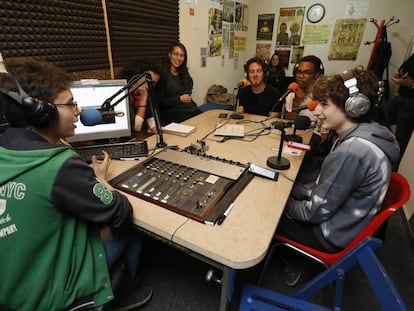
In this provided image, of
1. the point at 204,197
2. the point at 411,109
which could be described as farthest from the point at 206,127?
the point at 411,109

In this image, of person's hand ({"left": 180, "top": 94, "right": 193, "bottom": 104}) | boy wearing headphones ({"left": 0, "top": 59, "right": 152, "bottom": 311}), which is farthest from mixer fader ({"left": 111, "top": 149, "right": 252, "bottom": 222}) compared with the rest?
person's hand ({"left": 180, "top": 94, "right": 193, "bottom": 104})

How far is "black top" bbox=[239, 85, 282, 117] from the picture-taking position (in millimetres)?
2449

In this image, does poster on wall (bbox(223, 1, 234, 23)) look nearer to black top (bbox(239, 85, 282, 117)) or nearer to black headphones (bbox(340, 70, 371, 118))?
black top (bbox(239, 85, 282, 117))

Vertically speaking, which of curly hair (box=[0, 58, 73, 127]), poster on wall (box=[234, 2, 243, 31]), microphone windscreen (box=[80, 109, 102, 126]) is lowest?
microphone windscreen (box=[80, 109, 102, 126])

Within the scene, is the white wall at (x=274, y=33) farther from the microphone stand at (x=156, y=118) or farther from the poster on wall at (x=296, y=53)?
the microphone stand at (x=156, y=118)

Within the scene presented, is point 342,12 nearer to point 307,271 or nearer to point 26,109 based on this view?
point 307,271

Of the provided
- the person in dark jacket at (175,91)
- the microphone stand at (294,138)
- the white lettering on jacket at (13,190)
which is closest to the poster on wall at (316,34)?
the person in dark jacket at (175,91)

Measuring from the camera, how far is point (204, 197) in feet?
2.99

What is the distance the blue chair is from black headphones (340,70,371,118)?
54cm

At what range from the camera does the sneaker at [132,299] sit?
4.03 feet

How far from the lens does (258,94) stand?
98.0 inches

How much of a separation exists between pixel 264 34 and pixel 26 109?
4.57m

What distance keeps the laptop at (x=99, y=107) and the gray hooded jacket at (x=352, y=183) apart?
1.05 meters

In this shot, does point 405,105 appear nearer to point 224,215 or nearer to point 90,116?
point 224,215
